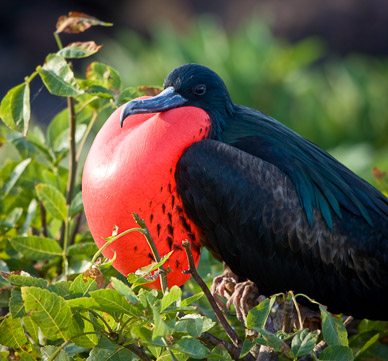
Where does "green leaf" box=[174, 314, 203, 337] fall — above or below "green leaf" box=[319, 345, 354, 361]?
above

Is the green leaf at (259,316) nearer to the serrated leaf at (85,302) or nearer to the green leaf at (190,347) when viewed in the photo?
the green leaf at (190,347)

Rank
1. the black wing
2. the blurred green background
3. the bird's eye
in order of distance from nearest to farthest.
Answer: the black wing < the bird's eye < the blurred green background

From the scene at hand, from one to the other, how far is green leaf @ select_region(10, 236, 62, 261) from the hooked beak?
354 millimetres

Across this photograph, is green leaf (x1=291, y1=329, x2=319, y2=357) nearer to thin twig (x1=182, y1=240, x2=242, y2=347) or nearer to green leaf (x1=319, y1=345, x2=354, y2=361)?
green leaf (x1=319, y1=345, x2=354, y2=361)

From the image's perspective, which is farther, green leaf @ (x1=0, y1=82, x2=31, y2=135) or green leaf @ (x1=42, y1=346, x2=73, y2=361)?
green leaf @ (x1=0, y1=82, x2=31, y2=135)

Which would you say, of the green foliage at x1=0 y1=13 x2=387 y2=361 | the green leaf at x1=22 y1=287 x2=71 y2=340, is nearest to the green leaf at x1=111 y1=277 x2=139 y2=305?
the green foliage at x1=0 y1=13 x2=387 y2=361

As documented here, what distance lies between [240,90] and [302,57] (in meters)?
0.71

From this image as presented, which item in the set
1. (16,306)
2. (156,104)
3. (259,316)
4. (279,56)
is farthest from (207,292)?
(279,56)

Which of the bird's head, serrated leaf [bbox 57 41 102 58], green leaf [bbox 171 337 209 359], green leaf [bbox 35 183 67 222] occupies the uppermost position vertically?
serrated leaf [bbox 57 41 102 58]

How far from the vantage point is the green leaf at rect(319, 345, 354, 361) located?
3.83 ft

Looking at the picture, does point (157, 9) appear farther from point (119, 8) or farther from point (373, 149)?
point (373, 149)

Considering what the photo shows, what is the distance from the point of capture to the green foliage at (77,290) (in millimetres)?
1140

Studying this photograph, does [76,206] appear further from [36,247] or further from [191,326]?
[191,326]

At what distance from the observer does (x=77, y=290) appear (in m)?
1.22
